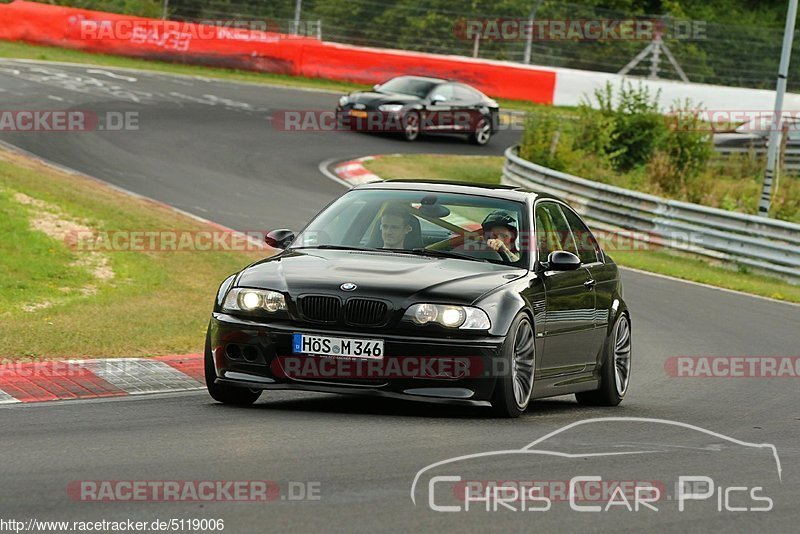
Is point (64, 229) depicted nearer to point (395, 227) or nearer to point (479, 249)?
point (395, 227)

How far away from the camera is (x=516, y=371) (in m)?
8.76

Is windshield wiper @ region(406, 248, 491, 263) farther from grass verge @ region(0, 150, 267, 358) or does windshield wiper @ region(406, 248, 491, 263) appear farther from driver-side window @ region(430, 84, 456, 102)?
driver-side window @ region(430, 84, 456, 102)

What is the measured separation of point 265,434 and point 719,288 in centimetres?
1407

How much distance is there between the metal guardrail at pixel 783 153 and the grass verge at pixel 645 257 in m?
5.35

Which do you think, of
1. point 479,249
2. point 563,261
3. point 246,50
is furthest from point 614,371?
point 246,50

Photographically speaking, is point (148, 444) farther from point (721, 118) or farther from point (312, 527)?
point (721, 118)

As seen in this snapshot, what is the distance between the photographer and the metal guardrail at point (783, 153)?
33.1m

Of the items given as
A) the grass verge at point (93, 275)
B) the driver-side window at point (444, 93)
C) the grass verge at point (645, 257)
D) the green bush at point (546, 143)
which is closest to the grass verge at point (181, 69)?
the driver-side window at point (444, 93)

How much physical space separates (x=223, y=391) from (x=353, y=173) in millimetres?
18933

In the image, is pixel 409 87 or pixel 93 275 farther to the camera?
pixel 409 87

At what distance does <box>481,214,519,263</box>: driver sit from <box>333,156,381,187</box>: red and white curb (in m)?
16.5

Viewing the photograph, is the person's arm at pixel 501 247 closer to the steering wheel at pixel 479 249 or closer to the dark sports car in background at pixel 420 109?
the steering wheel at pixel 479 249

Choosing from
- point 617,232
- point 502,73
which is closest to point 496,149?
point 502,73

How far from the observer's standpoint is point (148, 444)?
23.8 feet
